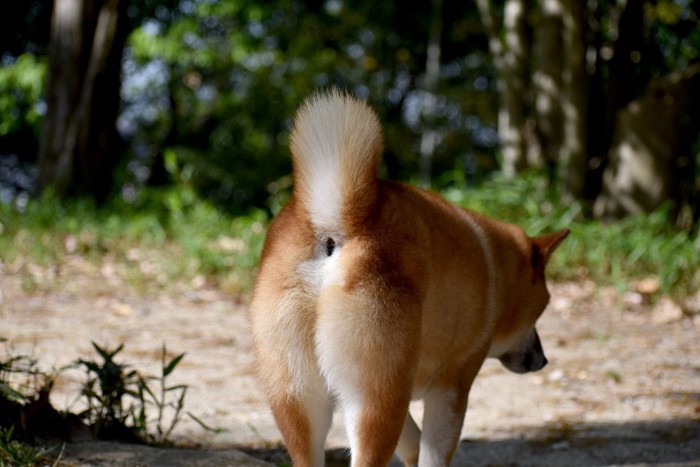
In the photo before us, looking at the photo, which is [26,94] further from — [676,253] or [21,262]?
[676,253]

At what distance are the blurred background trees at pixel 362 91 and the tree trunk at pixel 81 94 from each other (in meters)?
0.02

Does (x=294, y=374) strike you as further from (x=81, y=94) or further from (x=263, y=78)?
(x=263, y=78)

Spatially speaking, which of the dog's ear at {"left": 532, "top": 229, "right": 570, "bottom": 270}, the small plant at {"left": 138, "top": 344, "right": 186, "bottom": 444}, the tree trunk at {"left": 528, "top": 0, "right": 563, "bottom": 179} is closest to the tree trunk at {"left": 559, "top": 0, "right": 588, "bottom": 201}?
the tree trunk at {"left": 528, "top": 0, "right": 563, "bottom": 179}

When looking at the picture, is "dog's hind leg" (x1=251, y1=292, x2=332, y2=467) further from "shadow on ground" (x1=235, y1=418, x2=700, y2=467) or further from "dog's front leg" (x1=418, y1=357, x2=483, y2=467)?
"shadow on ground" (x1=235, y1=418, x2=700, y2=467)

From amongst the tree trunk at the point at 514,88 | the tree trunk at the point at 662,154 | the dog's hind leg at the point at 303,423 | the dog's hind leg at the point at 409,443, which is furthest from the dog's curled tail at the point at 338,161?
the tree trunk at the point at 514,88

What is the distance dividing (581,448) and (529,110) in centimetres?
664

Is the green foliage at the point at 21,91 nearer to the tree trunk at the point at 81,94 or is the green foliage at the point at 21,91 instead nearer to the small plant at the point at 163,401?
the tree trunk at the point at 81,94

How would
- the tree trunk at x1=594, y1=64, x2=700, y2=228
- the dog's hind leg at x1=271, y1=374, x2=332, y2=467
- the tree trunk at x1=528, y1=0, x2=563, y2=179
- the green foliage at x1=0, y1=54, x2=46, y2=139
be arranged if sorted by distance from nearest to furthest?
the dog's hind leg at x1=271, y1=374, x2=332, y2=467, the tree trunk at x1=594, y1=64, x2=700, y2=228, the tree trunk at x1=528, y1=0, x2=563, y2=179, the green foliage at x1=0, y1=54, x2=46, y2=139

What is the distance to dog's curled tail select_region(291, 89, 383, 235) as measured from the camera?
2779 mm

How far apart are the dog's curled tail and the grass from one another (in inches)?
173

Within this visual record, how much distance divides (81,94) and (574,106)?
531 cm

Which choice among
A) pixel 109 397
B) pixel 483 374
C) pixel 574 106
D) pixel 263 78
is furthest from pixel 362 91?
pixel 109 397

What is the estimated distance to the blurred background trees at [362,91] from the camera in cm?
889

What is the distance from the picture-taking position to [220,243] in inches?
314
